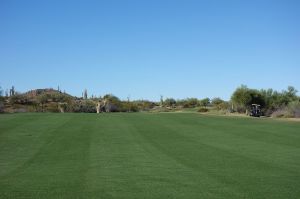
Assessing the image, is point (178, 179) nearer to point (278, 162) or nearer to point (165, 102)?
point (278, 162)

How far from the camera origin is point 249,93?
65688mm

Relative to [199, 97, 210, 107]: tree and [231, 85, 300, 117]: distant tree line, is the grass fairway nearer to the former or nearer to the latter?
[231, 85, 300, 117]: distant tree line

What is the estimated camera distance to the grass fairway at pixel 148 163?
11148mm

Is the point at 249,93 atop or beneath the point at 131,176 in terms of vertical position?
atop

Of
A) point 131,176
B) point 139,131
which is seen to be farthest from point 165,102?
point 131,176

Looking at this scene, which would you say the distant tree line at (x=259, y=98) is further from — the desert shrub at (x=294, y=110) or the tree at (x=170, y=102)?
the tree at (x=170, y=102)

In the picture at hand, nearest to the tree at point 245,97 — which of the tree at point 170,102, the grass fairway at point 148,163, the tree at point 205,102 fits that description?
the tree at point 205,102

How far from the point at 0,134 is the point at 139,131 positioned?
765cm

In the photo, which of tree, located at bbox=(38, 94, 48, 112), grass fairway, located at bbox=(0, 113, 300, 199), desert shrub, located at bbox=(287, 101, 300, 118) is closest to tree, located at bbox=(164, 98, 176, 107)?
tree, located at bbox=(38, 94, 48, 112)

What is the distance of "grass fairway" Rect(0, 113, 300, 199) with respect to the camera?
1115 cm

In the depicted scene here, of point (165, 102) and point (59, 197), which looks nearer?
point (59, 197)

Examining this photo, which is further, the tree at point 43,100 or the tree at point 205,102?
the tree at point 205,102

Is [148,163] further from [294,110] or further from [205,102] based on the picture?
[205,102]

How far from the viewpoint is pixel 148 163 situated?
15672mm
